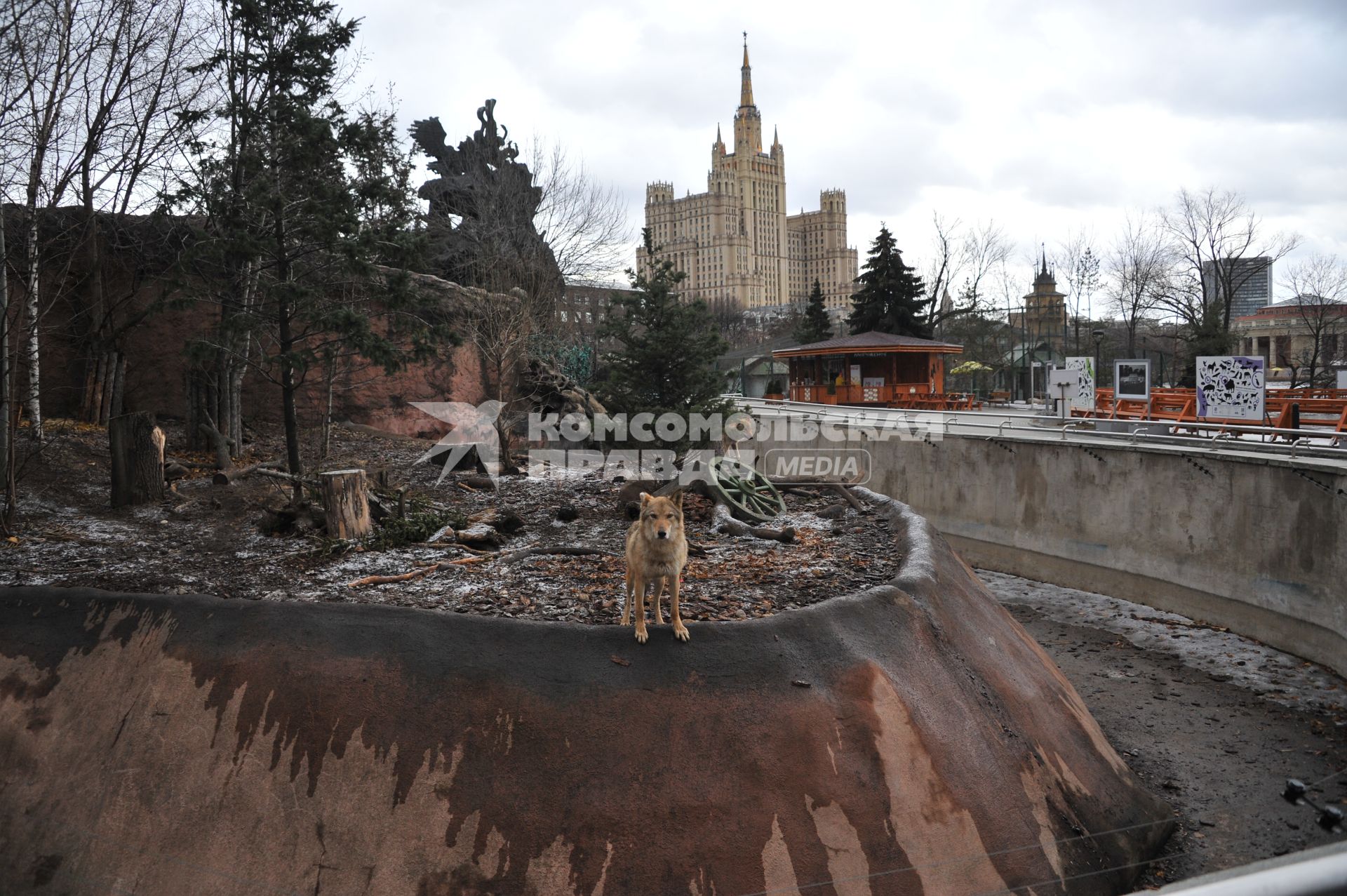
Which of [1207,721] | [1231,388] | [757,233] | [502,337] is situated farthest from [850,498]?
[757,233]

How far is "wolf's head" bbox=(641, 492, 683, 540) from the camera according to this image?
19.4 ft

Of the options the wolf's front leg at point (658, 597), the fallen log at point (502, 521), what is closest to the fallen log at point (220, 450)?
the fallen log at point (502, 521)

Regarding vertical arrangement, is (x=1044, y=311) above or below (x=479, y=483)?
above

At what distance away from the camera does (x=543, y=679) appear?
6.14 meters

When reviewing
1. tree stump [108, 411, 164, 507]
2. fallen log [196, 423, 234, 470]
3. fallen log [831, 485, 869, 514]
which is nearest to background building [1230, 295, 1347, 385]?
fallen log [831, 485, 869, 514]

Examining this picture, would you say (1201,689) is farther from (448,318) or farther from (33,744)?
(448,318)

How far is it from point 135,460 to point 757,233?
140571 mm

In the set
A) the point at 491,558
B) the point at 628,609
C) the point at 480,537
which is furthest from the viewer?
the point at 480,537

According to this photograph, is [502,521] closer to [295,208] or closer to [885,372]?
[295,208]

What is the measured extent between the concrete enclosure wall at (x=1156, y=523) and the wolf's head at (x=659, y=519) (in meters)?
10.1

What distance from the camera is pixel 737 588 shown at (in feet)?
27.4

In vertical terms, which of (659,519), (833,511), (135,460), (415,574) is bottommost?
(415,574)

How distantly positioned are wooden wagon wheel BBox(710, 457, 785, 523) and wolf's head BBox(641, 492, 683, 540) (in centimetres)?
520

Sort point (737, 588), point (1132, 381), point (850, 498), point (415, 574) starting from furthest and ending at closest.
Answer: point (1132, 381), point (850, 498), point (415, 574), point (737, 588)
